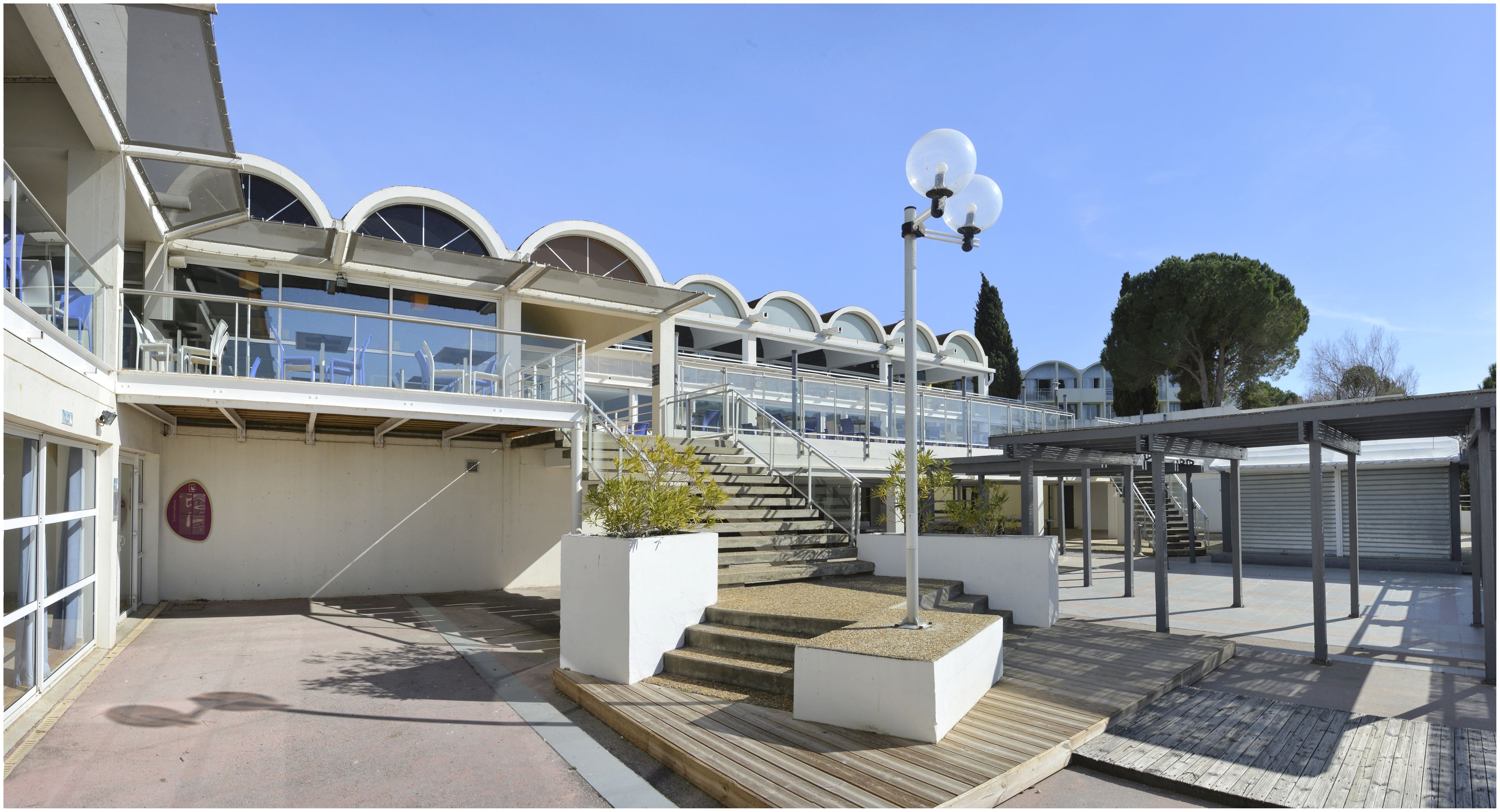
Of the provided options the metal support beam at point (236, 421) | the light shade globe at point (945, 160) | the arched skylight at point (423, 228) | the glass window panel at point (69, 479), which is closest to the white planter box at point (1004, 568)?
the light shade globe at point (945, 160)

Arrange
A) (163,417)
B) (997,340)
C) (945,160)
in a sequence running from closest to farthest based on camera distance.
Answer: (945,160), (163,417), (997,340)

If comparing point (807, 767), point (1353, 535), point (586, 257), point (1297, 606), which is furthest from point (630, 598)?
point (586, 257)

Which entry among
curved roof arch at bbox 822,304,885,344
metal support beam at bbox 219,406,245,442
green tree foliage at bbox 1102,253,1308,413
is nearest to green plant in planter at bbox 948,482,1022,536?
metal support beam at bbox 219,406,245,442

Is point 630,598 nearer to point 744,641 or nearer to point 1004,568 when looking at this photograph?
point 744,641

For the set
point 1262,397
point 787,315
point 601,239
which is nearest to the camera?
point 601,239

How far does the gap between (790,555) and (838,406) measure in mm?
7096

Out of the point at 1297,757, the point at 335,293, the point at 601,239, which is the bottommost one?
the point at 1297,757

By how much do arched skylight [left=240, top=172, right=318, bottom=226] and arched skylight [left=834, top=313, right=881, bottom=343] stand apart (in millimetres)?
18657

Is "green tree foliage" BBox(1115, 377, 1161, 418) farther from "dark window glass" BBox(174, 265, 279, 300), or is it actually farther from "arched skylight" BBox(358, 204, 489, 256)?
"dark window glass" BBox(174, 265, 279, 300)

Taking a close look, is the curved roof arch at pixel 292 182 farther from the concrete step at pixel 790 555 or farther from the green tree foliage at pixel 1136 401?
the green tree foliage at pixel 1136 401

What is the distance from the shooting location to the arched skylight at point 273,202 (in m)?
14.1

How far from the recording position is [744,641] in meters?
6.56

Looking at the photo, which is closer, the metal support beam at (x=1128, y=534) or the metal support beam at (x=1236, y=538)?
the metal support beam at (x=1236, y=538)

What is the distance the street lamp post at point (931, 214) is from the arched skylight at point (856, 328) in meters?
23.3
